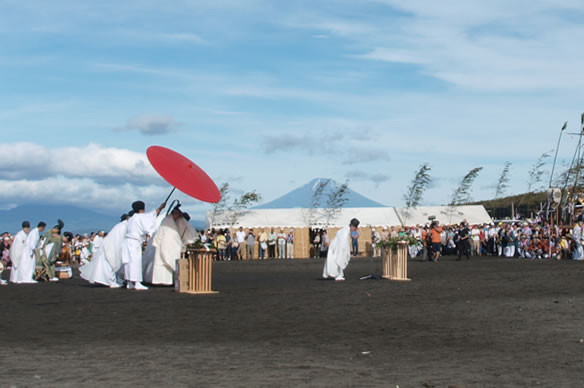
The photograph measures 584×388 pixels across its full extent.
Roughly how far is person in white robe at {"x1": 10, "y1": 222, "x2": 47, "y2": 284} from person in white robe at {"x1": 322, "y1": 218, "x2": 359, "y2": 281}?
841cm

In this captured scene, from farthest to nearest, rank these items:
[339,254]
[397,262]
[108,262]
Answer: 1. [397,262]
2. [339,254]
3. [108,262]

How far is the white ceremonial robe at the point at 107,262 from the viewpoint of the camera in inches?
837

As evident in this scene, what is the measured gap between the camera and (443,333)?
1088cm

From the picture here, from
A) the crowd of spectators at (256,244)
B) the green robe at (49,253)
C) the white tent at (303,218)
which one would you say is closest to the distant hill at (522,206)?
the white tent at (303,218)

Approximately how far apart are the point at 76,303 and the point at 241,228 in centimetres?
3210

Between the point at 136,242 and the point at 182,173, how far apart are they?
3.87 meters

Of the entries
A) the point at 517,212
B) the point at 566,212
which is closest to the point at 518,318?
the point at 566,212

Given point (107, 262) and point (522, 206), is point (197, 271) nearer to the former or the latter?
point (107, 262)

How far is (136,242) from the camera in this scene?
796 inches

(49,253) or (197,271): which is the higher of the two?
(49,253)

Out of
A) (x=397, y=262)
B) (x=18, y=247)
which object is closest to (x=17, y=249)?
(x=18, y=247)

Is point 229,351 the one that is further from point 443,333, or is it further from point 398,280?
point 398,280

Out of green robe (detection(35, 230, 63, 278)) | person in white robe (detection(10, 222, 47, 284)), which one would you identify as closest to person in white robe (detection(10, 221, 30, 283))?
person in white robe (detection(10, 222, 47, 284))

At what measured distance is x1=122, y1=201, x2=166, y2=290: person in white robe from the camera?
2002cm
